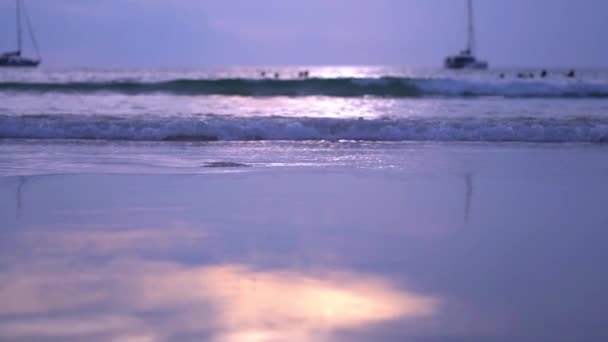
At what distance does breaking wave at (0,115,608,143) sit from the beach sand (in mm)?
3423

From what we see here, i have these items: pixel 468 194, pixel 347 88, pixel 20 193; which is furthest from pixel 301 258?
pixel 347 88

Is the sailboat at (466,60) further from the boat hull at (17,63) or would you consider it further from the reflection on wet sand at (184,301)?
the reflection on wet sand at (184,301)

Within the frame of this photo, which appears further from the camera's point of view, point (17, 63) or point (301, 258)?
point (17, 63)

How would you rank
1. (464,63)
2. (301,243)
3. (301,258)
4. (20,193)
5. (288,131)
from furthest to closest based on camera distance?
1. (464,63)
2. (288,131)
3. (20,193)
4. (301,243)
5. (301,258)

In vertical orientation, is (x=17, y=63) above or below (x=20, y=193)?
above

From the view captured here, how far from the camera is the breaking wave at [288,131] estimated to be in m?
9.23

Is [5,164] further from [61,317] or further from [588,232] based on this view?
[588,232]

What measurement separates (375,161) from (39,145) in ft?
14.2

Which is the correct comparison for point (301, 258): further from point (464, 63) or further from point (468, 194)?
point (464, 63)

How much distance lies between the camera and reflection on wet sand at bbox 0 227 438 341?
257 cm

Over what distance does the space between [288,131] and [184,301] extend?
6.70 metres

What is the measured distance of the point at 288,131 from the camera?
9.45m

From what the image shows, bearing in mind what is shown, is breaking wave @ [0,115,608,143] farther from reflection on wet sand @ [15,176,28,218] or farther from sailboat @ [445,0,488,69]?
sailboat @ [445,0,488,69]

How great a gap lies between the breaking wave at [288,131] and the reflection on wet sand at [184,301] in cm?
594
